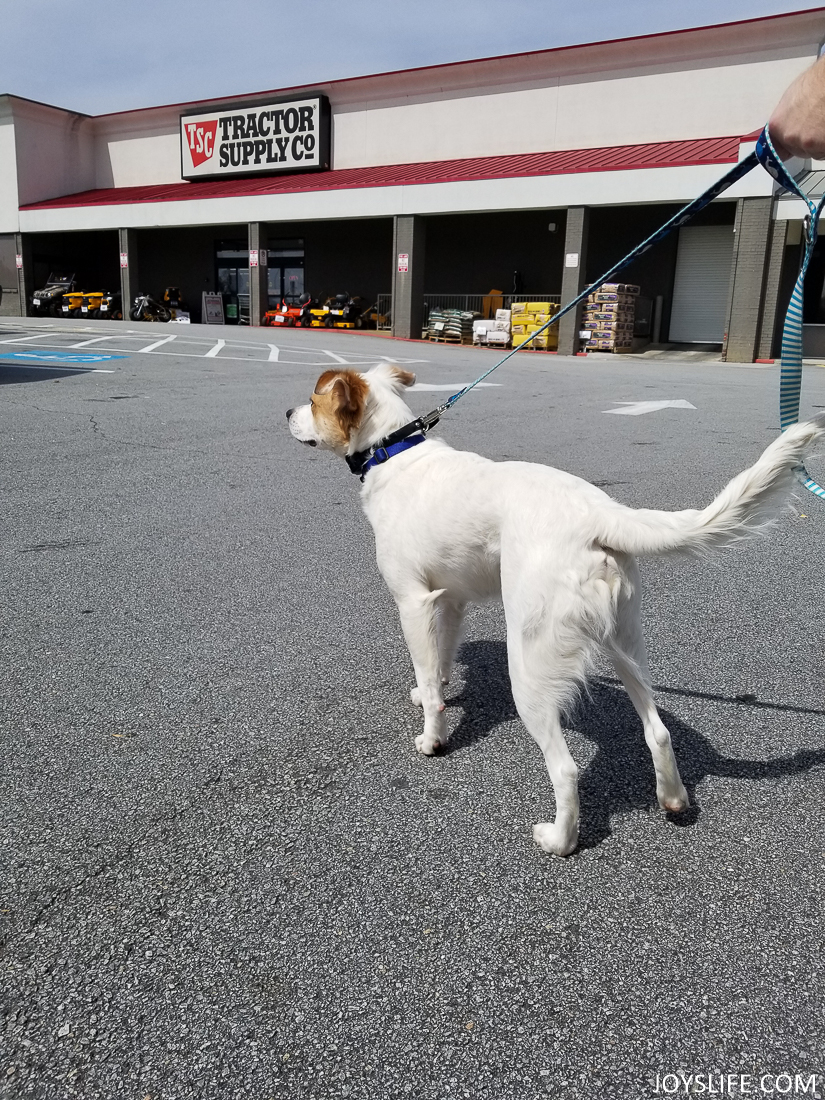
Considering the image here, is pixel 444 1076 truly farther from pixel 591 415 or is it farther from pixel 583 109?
pixel 583 109

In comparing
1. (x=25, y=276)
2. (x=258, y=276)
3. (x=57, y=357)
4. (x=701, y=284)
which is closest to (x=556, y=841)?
(x=57, y=357)

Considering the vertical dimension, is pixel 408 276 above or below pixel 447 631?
above

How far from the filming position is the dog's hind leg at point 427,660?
2.71 metres

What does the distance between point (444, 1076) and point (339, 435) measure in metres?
2.13

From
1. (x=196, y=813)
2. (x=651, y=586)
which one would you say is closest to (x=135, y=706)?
(x=196, y=813)

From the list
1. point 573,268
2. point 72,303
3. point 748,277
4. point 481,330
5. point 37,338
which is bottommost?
point 37,338

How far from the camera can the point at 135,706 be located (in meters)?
2.92

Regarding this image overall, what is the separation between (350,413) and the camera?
3027 millimetres

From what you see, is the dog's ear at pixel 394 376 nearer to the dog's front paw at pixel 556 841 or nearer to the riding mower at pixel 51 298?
the dog's front paw at pixel 556 841

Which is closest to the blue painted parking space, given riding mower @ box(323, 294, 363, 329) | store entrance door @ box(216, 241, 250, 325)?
riding mower @ box(323, 294, 363, 329)

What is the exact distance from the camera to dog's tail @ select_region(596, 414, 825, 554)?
6.75ft

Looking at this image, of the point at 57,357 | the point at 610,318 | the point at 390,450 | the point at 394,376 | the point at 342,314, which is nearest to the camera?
the point at 390,450

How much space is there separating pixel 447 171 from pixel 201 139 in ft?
40.0

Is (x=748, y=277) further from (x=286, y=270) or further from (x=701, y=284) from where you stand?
(x=286, y=270)
